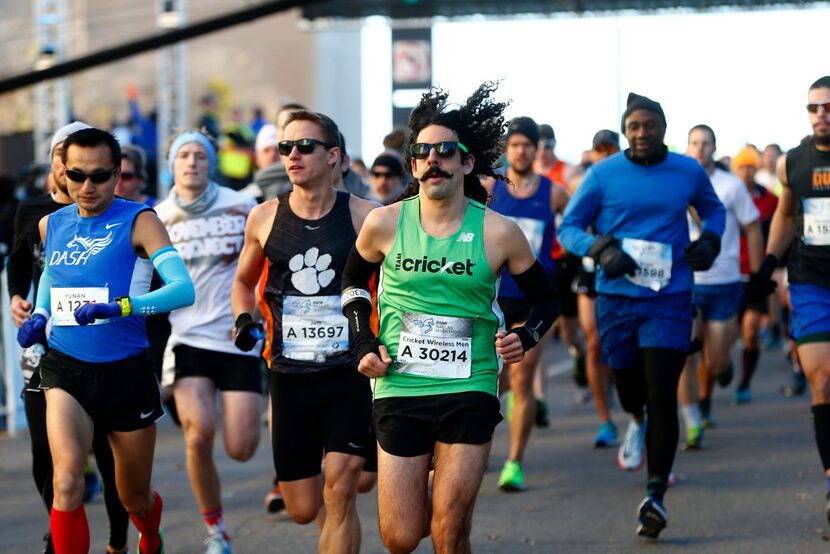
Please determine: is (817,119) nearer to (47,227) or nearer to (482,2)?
(47,227)

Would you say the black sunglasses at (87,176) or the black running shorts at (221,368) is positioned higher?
the black sunglasses at (87,176)

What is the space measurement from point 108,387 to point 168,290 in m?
0.53

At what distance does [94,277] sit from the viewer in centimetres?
654

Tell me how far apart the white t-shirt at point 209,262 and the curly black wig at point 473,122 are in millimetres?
2154

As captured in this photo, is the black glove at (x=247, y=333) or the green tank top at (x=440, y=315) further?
the black glove at (x=247, y=333)

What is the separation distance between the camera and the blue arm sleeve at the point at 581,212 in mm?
8688

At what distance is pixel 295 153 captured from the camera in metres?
6.97

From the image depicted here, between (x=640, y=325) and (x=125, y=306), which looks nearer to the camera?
(x=125, y=306)

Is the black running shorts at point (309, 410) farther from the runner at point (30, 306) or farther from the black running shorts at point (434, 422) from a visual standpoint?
the black running shorts at point (434, 422)

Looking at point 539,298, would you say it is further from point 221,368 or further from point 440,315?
point 221,368

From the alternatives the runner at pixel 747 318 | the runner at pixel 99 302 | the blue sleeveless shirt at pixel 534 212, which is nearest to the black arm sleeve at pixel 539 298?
the runner at pixel 99 302

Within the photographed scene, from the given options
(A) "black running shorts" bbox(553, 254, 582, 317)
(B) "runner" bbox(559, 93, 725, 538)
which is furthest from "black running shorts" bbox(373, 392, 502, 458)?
(A) "black running shorts" bbox(553, 254, 582, 317)

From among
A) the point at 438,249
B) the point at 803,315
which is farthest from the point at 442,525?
the point at 803,315

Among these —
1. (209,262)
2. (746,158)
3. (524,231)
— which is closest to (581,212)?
(524,231)
